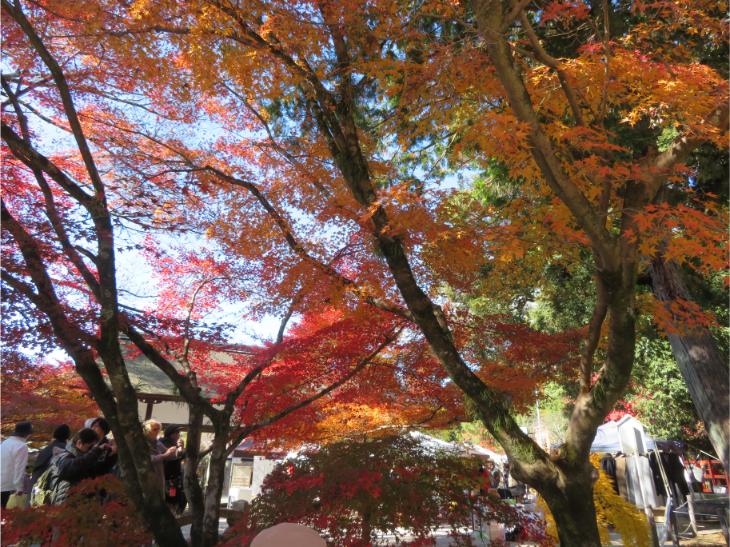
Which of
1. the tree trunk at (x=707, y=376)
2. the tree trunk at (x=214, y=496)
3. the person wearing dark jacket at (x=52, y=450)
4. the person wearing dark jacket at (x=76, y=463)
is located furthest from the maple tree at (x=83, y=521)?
the tree trunk at (x=707, y=376)

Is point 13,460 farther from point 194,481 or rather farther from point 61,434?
point 194,481

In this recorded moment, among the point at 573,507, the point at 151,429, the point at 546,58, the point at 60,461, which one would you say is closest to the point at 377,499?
the point at 573,507

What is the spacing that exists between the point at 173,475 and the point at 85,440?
186cm

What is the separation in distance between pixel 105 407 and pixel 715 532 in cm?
1142

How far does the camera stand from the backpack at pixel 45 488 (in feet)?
15.4

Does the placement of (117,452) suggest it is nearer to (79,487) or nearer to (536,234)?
(79,487)

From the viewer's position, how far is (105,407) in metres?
4.96

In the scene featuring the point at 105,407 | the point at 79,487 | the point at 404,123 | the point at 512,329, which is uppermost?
the point at 404,123

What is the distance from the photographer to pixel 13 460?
4.95 metres

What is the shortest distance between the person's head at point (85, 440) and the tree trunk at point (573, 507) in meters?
4.40

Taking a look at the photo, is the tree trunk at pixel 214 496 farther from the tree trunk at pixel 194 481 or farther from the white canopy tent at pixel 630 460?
the white canopy tent at pixel 630 460

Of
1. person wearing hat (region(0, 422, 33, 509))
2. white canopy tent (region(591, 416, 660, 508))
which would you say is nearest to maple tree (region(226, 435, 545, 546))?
person wearing hat (region(0, 422, 33, 509))

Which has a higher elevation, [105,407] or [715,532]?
[105,407]

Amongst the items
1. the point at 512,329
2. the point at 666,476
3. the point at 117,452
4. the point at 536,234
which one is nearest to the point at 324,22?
the point at 536,234
